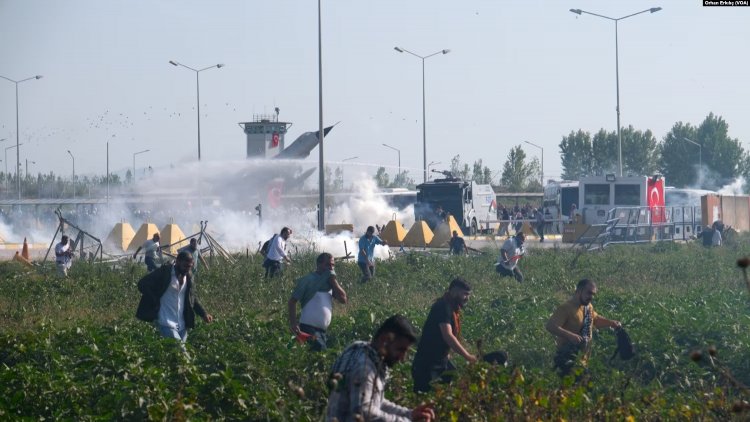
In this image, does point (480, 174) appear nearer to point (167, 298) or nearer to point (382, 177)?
point (382, 177)

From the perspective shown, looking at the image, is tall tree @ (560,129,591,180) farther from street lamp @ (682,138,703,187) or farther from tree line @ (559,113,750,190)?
street lamp @ (682,138,703,187)

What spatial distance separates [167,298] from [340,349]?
203cm

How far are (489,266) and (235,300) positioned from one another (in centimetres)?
810

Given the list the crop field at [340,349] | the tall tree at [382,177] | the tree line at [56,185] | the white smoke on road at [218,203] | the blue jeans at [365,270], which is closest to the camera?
the crop field at [340,349]

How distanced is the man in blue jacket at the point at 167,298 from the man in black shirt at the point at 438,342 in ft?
11.6

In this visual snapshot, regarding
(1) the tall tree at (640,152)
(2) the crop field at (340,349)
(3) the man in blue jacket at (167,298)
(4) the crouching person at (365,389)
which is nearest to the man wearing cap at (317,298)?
(2) the crop field at (340,349)

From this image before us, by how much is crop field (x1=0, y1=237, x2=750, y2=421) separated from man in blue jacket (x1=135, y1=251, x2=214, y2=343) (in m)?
0.26

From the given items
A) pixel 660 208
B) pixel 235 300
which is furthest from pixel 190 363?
pixel 660 208

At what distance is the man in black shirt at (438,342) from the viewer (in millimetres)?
8961

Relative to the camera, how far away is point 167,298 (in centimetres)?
1186

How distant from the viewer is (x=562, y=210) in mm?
51625

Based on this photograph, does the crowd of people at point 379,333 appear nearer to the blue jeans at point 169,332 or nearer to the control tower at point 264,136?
the blue jeans at point 169,332

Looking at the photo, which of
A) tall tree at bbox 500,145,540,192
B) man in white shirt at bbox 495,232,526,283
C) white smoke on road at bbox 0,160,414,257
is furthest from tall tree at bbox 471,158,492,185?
man in white shirt at bbox 495,232,526,283

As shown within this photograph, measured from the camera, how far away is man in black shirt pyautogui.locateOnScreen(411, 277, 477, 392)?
8961 millimetres
